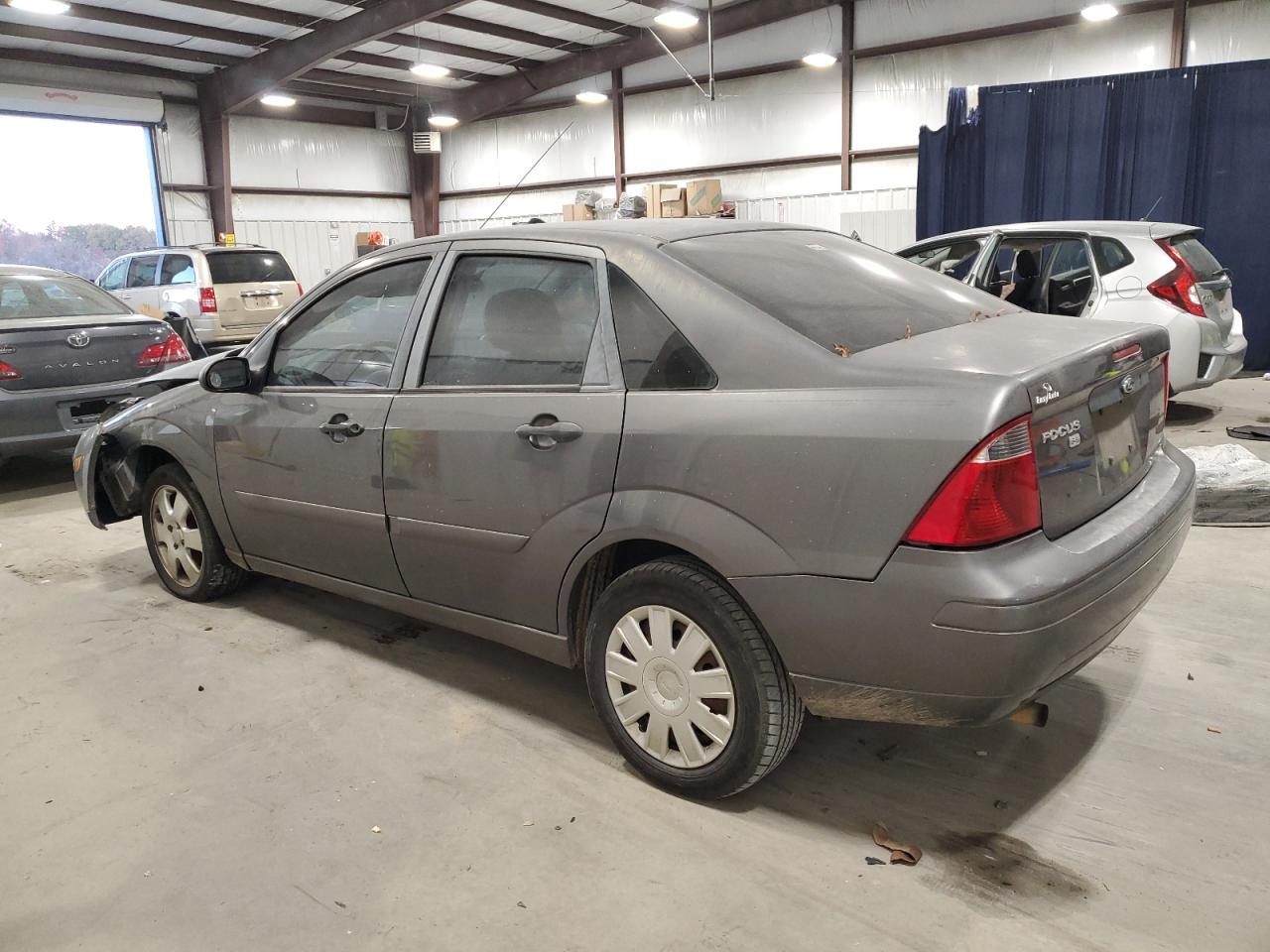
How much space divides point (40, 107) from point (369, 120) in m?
6.51

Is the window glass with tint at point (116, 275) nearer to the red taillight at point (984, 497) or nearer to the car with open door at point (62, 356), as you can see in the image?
the car with open door at point (62, 356)

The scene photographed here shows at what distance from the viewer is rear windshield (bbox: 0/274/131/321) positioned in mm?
6578

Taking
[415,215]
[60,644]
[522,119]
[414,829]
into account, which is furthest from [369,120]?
[414,829]

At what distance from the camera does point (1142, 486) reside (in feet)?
8.25

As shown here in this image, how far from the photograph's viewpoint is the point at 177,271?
12.0m

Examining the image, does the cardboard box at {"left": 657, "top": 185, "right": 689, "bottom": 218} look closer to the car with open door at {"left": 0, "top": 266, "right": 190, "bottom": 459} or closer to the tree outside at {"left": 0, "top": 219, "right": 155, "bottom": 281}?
the car with open door at {"left": 0, "top": 266, "right": 190, "bottom": 459}

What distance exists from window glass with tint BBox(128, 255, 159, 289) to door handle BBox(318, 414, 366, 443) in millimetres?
10738

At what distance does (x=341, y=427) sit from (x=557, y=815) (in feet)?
4.86

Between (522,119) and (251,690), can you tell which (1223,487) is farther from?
(522,119)

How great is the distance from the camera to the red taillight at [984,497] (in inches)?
75.8

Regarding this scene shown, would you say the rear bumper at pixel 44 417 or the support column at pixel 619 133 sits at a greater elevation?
the support column at pixel 619 133

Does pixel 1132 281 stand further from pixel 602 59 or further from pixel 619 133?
pixel 602 59

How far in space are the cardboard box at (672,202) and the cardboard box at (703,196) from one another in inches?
Result: 5.9

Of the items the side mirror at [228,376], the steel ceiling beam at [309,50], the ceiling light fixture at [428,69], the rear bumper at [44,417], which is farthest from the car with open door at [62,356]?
the ceiling light fixture at [428,69]
